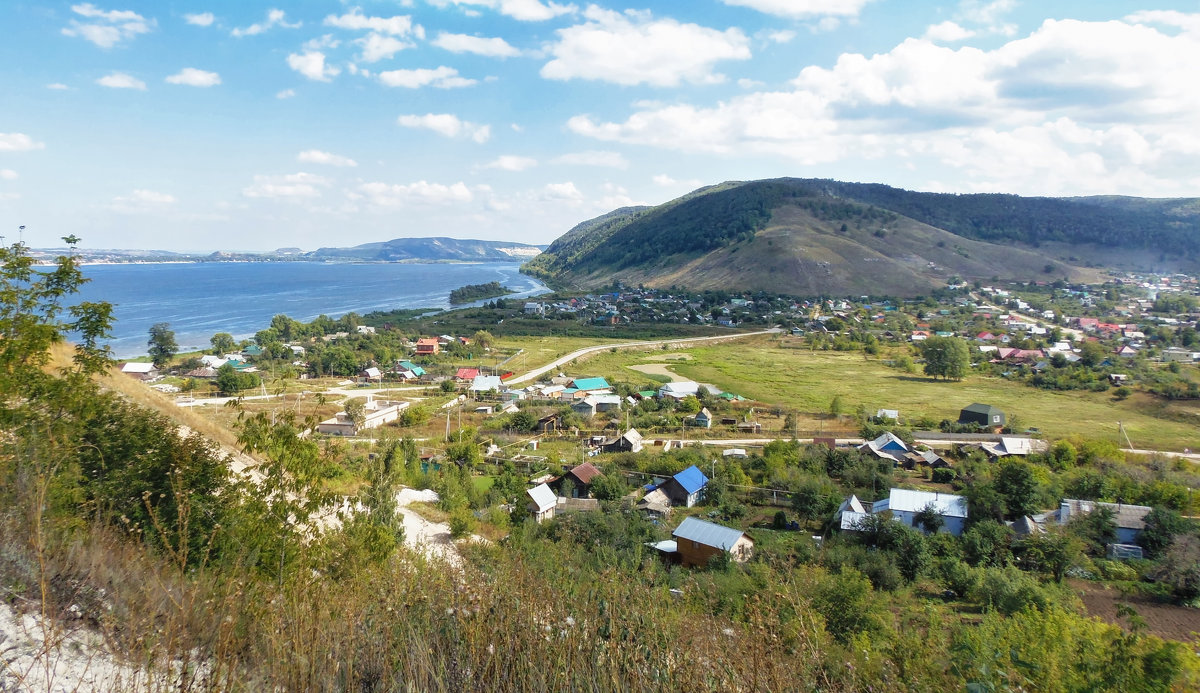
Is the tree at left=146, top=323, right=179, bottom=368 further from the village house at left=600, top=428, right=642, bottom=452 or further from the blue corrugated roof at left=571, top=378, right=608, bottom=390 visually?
the village house at left=600, top=428, right=642, bottom=452

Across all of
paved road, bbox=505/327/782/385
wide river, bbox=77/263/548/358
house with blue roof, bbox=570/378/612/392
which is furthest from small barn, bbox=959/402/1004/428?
wide river, bbox=77/263/548/358

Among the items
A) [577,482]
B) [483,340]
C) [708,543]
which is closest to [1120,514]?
[708,543]

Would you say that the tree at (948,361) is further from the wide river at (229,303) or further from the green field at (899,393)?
the wide river at (229,303)

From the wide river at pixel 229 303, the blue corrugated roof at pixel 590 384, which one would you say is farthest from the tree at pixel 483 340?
the wide river at pixel 229 303

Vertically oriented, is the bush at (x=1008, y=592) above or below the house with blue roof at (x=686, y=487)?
above

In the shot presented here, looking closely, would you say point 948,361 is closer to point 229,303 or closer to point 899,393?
point 899,393

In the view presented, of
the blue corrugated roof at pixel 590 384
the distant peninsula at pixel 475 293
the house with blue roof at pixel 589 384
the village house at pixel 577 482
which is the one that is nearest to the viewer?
the village house at pixel 577 482
